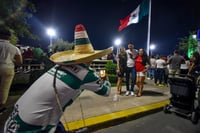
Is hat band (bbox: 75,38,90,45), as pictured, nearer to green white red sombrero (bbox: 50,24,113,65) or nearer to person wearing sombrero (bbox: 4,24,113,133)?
green white red sombrero (bbox: 50,24,113,65)

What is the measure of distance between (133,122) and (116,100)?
3.95 feet

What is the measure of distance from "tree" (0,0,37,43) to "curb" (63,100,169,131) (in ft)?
17.9

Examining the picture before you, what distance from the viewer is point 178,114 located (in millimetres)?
3971

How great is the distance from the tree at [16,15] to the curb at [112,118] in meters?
5.45

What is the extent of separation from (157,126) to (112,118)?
1017 mm

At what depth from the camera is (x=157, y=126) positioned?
332cm

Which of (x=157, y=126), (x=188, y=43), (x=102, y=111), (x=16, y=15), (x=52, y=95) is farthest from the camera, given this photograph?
(x=188, y=43)

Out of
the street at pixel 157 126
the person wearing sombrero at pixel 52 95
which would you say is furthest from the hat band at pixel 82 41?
the street at pixel 157 126

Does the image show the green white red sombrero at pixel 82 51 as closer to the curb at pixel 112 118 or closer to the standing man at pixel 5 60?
the curb at pixel 112 118

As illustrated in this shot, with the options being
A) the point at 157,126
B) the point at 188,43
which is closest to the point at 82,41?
the point at 157,126

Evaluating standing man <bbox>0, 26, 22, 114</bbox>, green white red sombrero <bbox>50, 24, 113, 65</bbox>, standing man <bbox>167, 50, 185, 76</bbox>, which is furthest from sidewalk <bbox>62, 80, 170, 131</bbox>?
standing man <bbox>167, 50, 185, 76</bbox>

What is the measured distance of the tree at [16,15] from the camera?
685 cm

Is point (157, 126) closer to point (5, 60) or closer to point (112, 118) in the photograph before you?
point (112, 118)

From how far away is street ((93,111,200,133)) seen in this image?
3125 mm
